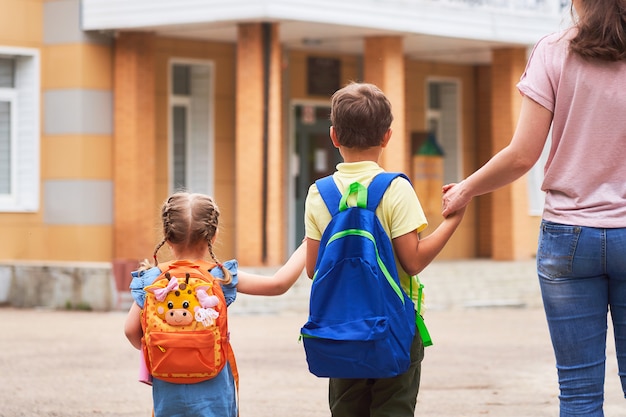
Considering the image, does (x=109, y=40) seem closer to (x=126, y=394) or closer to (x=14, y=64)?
(x=14, y=64)

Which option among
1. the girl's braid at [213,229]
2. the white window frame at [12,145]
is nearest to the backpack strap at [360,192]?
the girl's braid at [213,229]

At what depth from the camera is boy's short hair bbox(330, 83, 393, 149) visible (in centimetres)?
434

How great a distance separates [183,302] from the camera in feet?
14.3

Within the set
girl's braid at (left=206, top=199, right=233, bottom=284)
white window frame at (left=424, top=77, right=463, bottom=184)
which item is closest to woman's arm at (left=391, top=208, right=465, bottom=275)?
girl's braid at (left=206, top=199, right=233, bottom=284)

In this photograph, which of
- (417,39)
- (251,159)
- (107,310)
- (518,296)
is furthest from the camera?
(417,39)

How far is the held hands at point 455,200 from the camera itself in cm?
433

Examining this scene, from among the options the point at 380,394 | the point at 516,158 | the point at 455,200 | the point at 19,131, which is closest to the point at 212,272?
the point at 380,394

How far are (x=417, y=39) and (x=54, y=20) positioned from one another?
563 cm

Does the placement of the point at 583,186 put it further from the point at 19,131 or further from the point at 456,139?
Result: the point at 456,139

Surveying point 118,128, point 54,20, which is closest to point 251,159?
point 118,128

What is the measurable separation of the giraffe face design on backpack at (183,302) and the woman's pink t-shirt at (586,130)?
116 cm

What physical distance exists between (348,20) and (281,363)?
9.42 m

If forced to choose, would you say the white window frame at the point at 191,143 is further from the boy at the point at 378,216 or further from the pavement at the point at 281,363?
the boy at the point at 378,216

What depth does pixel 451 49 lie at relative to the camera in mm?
22016
